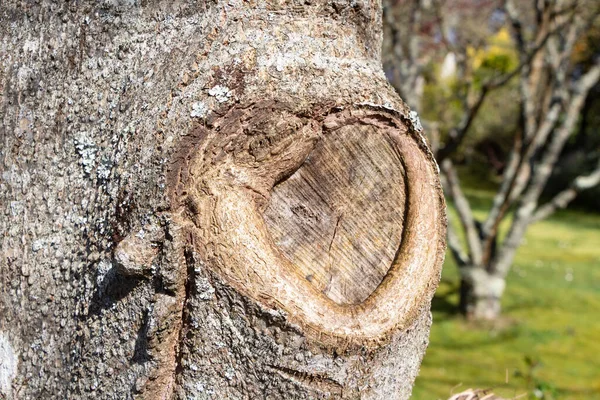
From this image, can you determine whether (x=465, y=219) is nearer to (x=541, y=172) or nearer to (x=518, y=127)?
(x=541, y=172)

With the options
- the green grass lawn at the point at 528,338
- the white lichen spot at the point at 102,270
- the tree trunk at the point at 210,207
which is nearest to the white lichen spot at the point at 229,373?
the tree trunk at the point at 210,207

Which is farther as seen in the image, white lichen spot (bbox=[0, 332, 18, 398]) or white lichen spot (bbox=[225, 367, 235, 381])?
white lichen spot (bbox=[0, 332, 18, 398])

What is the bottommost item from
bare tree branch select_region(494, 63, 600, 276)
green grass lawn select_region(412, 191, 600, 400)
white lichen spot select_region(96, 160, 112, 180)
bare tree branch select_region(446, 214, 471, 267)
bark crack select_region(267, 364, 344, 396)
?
green grass lawn select_region(412, 191, 600, 400)

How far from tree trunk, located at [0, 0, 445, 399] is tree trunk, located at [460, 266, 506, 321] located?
4.47 meters

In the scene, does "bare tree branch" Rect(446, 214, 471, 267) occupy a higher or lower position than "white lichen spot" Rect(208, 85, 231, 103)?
lower

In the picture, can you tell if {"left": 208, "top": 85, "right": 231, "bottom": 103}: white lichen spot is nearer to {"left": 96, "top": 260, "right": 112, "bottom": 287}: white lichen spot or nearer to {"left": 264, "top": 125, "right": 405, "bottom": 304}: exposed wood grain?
{"left": 264, "top": 125, "right": 405, "bottom": 304}: exposed wood grain

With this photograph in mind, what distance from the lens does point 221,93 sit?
49.9 inches

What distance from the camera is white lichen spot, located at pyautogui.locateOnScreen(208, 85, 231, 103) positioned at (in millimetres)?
1265

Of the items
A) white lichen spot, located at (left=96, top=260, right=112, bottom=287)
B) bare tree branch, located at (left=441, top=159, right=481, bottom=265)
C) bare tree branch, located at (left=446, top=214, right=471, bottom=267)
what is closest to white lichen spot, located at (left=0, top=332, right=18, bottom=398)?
white lichen spot, located at (left=96, top=260, right=112, bottom=287)

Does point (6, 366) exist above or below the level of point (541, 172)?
above

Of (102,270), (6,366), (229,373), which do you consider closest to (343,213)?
(229,373)

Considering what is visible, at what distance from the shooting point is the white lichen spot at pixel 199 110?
49.5 inches

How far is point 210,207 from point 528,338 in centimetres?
493

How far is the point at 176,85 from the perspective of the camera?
1289 mm
